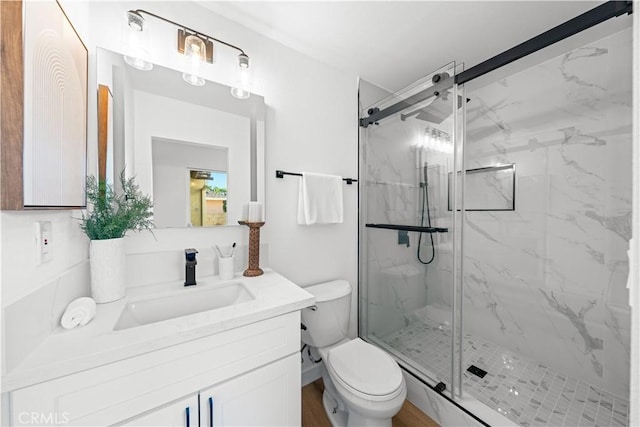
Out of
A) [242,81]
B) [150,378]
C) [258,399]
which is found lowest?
[258,399]

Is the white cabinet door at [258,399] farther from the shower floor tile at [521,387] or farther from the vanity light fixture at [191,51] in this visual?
the vanity light fixture at [191,51]

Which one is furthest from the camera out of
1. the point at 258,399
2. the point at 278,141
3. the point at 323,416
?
the point at 278,141

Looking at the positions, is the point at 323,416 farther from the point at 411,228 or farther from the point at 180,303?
the point at 411,228

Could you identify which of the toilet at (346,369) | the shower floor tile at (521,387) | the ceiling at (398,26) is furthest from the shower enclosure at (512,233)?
the toilet at (346,369)

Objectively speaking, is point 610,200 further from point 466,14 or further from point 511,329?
point 466,14

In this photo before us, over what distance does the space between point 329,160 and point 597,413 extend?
2.18 metres

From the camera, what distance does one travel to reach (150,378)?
72cm

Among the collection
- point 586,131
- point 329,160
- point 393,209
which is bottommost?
point 393,209

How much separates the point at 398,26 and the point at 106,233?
186 centimetres

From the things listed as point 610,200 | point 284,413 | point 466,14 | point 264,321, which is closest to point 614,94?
point 610,200

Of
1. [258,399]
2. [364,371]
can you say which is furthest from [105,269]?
[364,371]

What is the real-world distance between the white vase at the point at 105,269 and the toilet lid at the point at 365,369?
1.07 m

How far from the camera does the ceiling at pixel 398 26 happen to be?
4.38 feet

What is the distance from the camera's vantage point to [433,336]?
60.9 inches
